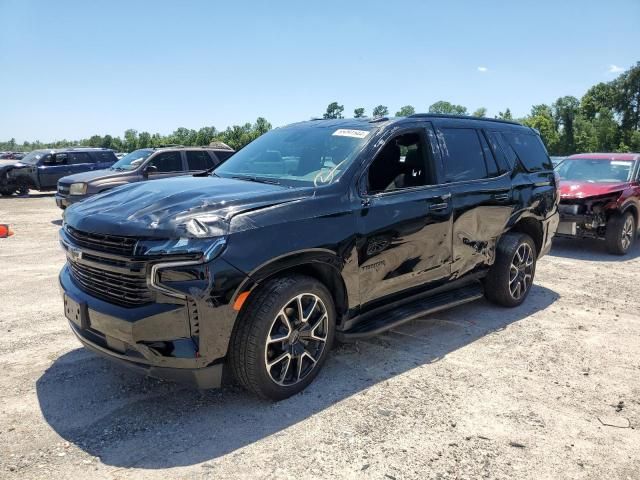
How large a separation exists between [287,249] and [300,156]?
4.06ft

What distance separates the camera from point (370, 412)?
129 inches

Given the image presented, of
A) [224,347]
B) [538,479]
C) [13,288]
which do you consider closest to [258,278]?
[224,347]

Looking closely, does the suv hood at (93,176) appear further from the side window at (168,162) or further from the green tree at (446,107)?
the green tree at (446,107)

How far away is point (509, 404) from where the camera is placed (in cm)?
343

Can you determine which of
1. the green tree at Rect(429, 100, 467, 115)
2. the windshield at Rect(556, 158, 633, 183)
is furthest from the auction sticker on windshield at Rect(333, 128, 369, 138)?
the green tree at Rect(429, 100, 467, 115)

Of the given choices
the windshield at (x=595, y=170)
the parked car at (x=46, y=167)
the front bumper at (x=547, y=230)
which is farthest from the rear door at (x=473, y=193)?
the parked car at (x=46, y=167)

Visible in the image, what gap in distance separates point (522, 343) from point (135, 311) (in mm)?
3421

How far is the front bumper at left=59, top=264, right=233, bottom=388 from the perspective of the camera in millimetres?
2826

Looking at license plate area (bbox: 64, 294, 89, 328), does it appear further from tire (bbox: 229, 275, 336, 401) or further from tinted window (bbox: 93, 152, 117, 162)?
tinted window (bbox: 93, 152, 117, 162)

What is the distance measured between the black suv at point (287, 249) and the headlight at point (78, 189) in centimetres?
776

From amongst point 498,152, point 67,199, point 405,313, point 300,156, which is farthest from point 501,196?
point 67,199

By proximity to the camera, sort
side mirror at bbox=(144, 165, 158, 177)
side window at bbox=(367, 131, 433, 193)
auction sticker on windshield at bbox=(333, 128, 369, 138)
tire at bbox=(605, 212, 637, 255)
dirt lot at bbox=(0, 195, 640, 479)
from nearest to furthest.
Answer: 1. dirt lot at bbox=(0, 195, 640, 479)
2. side window at bbox=(367, 131, 433, 193)
3. auction sticker on windshield at bbox=(333, 128, 369, 138)
4. tire at bbox=(605, 212, 637, 255)
5. side mirror at bbox=(144, 165, 158, 177)

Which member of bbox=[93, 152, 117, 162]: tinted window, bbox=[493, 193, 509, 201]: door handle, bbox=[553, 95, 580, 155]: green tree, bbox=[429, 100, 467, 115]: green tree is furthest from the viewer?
bbox=[429, 100, 467, 115]: green tree

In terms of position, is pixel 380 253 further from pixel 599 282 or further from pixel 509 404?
pixel 599 282
